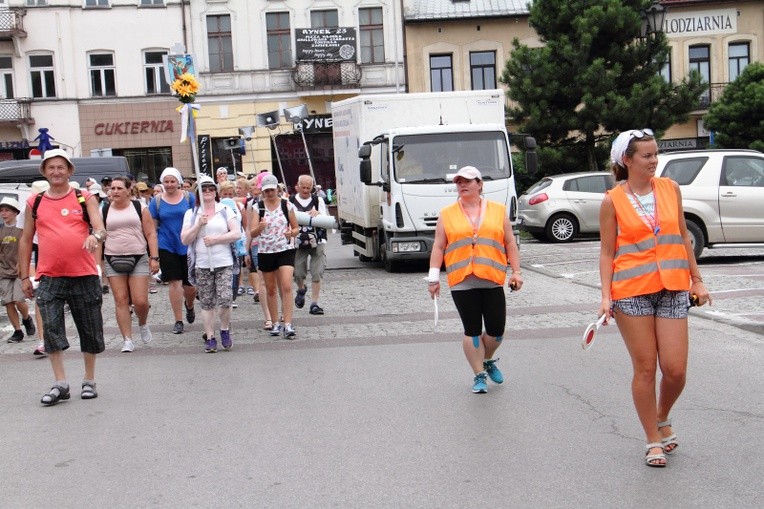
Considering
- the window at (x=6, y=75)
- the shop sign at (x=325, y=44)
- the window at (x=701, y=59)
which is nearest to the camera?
the window at (x=6, y=75)

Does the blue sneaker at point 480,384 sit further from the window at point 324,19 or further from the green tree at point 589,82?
the window at point 324,19

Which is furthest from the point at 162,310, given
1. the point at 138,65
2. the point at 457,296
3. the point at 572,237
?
the point at 138,65

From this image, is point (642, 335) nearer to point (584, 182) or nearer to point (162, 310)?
point (162, 310)

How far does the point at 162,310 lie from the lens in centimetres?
1513

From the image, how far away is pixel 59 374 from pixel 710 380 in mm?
5149

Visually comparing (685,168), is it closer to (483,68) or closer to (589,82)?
(589,82)

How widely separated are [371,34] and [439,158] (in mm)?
23732

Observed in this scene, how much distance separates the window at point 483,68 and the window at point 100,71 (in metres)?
14.0

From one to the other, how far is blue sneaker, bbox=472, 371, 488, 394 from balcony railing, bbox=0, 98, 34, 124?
34.5 meters

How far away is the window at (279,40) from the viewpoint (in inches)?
1603

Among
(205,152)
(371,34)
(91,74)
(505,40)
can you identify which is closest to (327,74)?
(371,34)

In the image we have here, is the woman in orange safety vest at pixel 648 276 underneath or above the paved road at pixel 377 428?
above

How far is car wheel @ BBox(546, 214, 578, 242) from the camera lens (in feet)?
80.5

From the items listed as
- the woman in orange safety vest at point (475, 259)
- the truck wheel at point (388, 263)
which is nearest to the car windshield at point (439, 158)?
the truck wheel at point (388, 263)
